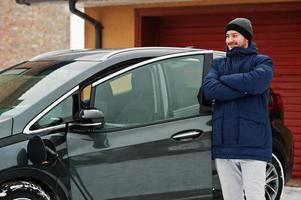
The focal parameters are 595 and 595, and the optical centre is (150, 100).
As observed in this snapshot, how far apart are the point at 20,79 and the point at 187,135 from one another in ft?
4.86

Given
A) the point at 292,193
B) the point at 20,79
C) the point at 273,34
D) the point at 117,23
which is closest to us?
the point at 20,79

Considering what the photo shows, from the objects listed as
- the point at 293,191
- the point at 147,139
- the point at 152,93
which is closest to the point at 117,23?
the point at 293,191

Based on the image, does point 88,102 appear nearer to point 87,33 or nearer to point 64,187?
point 64,187

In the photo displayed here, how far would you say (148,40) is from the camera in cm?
952

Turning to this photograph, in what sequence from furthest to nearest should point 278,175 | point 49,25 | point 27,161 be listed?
1. point 49,25
2. point 278,175
3. point 27,161

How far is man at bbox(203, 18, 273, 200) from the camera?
442cm

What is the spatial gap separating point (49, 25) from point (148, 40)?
A: 11483 mm

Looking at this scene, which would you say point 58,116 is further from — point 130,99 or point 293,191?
point 293,191

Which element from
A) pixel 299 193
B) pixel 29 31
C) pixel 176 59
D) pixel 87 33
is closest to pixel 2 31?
pixel 29 31

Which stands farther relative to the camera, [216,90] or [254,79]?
[216,90]

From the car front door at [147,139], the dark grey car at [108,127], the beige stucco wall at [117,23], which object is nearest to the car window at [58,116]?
the dark grey car at [108,127]

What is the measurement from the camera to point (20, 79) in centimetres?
502

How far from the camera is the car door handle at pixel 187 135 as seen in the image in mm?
4863

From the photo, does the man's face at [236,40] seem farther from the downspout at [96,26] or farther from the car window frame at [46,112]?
the downspout at [96,26]
